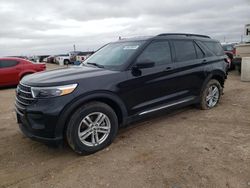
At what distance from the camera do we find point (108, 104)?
4.14 meters

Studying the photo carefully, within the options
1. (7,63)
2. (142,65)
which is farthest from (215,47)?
(7,63)

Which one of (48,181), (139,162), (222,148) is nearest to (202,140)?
(222,148)

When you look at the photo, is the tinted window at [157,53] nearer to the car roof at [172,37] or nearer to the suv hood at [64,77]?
the car roof at [172,37]

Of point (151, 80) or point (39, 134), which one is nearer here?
point (39, 134)

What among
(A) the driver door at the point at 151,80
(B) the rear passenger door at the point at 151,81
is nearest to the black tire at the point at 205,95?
(A) the driver door at the point at 151,80

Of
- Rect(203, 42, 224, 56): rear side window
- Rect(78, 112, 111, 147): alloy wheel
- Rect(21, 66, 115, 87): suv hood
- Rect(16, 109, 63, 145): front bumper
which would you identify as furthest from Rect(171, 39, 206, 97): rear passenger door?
Rect(16, 109, 63, 145): front bumper

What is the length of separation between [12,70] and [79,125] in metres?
8.86

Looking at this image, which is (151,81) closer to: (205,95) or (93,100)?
(93,100)

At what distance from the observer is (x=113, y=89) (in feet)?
13.2

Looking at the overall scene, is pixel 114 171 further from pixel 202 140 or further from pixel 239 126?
pixel 239 126

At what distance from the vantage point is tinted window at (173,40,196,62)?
5.19 meters

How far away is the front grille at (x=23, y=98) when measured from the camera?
371 cm

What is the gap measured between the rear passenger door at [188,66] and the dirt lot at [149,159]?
72 cm

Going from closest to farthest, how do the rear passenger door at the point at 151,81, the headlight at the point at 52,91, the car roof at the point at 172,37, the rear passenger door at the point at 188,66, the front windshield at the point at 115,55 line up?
the headlight at the point at 52,91, the rear passenger door at the point at 151,81, the front windshield at the point at 115,55, the car roof at the point at 172,37, the rear passenger door at the point at 188,66
